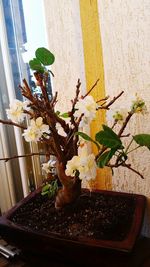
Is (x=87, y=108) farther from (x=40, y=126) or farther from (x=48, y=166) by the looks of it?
(x=48, y=166)

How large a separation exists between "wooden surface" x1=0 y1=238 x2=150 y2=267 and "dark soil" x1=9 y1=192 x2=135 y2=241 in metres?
0.05

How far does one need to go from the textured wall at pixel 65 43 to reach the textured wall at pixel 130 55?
0.11 m

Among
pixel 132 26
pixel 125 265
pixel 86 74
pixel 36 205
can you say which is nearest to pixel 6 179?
pixel 36 205

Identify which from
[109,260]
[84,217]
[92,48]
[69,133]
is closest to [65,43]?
[92,48]

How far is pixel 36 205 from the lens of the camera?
823 millimetres

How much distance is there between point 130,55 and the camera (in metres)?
0.75

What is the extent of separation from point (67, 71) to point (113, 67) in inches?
7.8

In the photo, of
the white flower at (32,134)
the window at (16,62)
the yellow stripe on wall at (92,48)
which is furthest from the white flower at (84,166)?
the window at (16,62)

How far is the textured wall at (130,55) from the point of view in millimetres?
720

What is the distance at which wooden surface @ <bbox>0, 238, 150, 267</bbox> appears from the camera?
58 centimetres

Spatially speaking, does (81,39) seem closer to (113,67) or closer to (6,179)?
(113,67)

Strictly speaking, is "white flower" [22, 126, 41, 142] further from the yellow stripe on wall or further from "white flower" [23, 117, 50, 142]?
the yellow stripe on wall

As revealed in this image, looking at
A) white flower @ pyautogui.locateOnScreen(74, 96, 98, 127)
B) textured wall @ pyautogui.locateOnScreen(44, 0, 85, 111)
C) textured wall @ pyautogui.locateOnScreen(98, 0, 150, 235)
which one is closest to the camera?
white flower @ pyautogui.locateOnScreen(74, 96, 98, 127)

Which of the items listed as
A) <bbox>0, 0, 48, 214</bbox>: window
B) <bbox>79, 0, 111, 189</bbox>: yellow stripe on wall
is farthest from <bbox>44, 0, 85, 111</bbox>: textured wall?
<bbox>0, 0, 48, 214</bbox>: window
